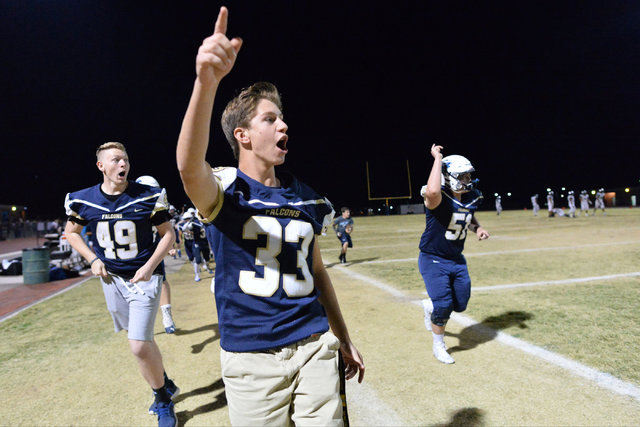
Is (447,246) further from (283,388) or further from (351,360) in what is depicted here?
(283,388)

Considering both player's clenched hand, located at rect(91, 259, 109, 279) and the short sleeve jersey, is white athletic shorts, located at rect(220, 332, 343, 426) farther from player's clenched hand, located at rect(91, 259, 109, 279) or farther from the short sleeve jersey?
the short sleeve jersey

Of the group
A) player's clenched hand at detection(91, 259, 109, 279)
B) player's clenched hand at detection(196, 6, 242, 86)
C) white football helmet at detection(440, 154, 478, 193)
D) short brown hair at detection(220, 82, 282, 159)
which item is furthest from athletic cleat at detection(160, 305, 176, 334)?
player's clenched hand at detection(196, 6, 242, 86)

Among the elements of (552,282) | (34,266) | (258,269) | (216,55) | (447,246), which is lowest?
(552,282)

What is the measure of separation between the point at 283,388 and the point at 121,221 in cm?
248

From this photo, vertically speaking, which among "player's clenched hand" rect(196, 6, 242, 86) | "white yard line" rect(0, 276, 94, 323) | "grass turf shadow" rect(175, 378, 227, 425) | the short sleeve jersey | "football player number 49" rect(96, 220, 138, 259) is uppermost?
"player's clenched hand" rect(196, 6, 242, 86)

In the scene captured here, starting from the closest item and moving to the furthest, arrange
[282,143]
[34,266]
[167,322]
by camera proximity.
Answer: [282,143] < [167,322] < [34,266]

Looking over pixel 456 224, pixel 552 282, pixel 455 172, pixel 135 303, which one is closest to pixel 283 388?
pixel 135 303

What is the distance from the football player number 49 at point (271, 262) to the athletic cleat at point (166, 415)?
2081 mm

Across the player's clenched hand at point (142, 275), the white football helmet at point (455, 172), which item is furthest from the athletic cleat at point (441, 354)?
the player's clenched hand at point (142, 275)

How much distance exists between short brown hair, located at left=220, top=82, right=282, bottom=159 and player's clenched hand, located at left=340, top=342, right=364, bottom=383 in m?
1.18

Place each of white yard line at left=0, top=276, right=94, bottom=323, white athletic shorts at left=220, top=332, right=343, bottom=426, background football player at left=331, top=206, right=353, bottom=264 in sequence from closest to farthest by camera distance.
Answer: white athletic shorts at left=220, top=332, right=343, bottom=426 → white yard line at left=0, top=276, right=94, bottom=323 → background football player at left=331, top=206, right=353, bottom=264

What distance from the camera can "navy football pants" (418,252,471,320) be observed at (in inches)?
165

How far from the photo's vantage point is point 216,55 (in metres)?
1.19

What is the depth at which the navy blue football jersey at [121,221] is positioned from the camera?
3344 millimetres
